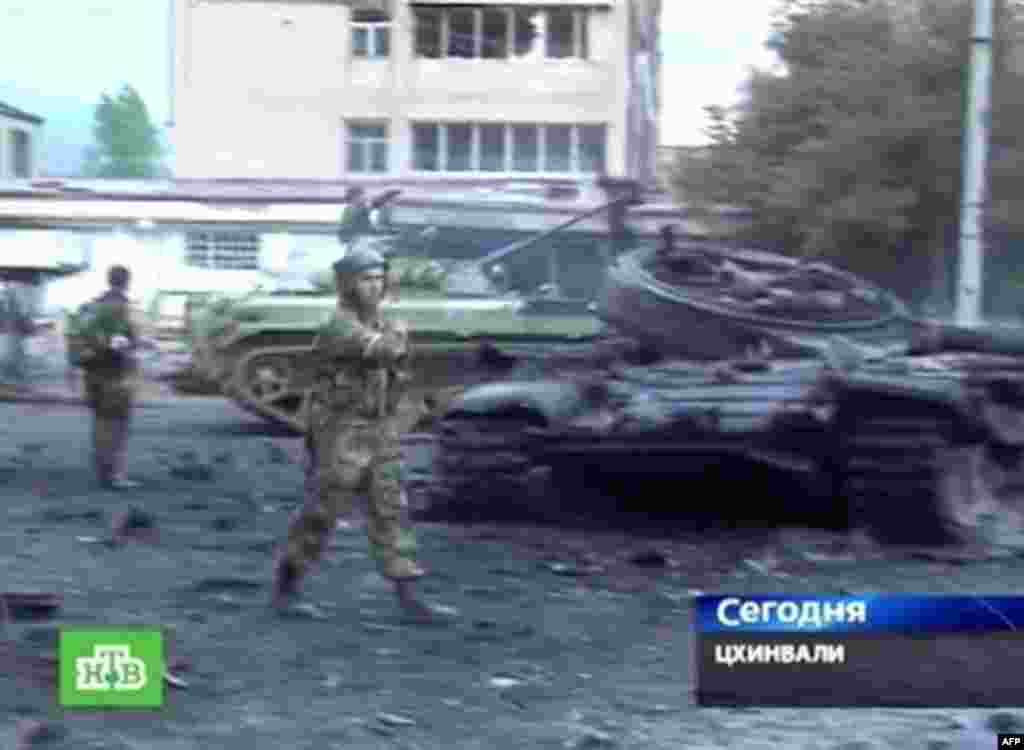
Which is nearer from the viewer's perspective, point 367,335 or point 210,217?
point 367,335

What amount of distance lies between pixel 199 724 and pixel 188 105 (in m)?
17.5

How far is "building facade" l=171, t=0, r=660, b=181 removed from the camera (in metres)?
23.1

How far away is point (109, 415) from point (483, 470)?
2.77 meters

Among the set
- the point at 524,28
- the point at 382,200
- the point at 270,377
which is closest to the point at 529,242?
the point at 382,200

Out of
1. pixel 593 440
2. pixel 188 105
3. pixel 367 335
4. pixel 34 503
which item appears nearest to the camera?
pixel 367 335

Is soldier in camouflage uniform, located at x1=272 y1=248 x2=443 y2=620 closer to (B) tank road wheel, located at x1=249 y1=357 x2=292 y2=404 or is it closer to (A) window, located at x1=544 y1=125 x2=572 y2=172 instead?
(B) tank road wheel, located at x1=249 y1=357 x2=292 y2=404

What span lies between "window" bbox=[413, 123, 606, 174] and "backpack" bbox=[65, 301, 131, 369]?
498 inches

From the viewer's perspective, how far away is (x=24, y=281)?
25.0m

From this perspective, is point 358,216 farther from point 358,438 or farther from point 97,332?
point 358,438

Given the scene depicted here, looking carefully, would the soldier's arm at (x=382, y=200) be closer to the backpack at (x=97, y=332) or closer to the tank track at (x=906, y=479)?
the backpack at (x=97, y=332)

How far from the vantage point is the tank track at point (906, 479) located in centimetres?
1155

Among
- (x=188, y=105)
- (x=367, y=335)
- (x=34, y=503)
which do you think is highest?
(x=188, y=105)

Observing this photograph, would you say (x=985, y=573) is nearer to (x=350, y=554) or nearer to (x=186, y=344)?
(x=350, y=554)

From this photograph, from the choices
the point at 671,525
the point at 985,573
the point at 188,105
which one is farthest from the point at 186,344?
the point at 985,573
